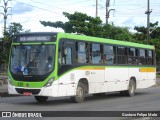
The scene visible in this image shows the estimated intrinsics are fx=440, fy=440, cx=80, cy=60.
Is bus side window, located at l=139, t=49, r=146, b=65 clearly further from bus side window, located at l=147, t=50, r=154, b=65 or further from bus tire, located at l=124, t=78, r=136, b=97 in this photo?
bus tire, located at l=124, t=78, r=136, b=97

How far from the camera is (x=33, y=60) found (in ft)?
56.7

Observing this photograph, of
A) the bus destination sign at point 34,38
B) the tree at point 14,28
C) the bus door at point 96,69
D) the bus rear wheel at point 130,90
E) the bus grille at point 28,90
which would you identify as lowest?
the bus rear wheel at point 130,90

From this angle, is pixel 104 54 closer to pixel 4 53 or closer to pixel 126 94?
pixel 126 94

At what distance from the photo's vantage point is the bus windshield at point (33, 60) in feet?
56.0

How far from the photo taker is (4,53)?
44.9 meters

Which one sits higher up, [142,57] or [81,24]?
[81,24]

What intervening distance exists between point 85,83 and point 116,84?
309cm

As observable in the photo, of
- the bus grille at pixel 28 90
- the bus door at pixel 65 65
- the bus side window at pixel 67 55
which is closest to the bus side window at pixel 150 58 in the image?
the bus door at pixel 65 65

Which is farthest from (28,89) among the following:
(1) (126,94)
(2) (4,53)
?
(2) (4,53)

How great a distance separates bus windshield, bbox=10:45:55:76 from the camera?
56.0 feet

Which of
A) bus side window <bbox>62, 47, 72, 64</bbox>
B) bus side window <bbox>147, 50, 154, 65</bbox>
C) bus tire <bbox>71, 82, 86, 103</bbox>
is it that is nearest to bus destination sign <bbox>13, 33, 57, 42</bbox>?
bus side window <bbox>62, 47, 72, 64</bbox>

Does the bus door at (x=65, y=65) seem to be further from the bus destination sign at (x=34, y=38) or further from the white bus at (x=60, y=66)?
the bus destination sign at (x=34, y=38)

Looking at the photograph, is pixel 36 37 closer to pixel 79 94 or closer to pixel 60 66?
pixel 60 66

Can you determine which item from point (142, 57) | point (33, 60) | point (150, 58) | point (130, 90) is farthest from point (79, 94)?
point (150, 58)
